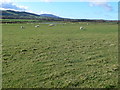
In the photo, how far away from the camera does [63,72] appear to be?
30.4 feet

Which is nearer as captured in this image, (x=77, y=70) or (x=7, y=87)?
(x=7, y=87)

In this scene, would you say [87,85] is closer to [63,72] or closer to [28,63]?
[63,72]

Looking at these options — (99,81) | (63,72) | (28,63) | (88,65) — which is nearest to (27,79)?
(63,72)

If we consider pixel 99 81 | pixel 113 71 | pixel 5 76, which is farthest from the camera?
pixel 113 71

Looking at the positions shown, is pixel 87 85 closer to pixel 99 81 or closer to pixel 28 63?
pixel 99 81

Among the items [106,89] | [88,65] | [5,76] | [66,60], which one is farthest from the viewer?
[66,60]

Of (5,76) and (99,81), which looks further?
(5,76)

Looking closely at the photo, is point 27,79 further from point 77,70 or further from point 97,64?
point 97,64

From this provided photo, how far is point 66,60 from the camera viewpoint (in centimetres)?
1206

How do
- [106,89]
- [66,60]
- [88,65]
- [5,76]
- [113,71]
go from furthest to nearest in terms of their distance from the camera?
1. [66,60]
2. [88,65]
3. [113,71]
4. [5,76]
5. [106,89]

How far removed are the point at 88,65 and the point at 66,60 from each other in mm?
2112

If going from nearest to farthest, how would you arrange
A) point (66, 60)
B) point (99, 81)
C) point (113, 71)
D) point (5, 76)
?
1. point (99, 81)
2. point (5, 76)
3. point (113, 71)
4. point (66, 60)

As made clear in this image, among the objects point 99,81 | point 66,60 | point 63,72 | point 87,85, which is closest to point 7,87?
point 63,72

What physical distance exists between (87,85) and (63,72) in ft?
7.37
